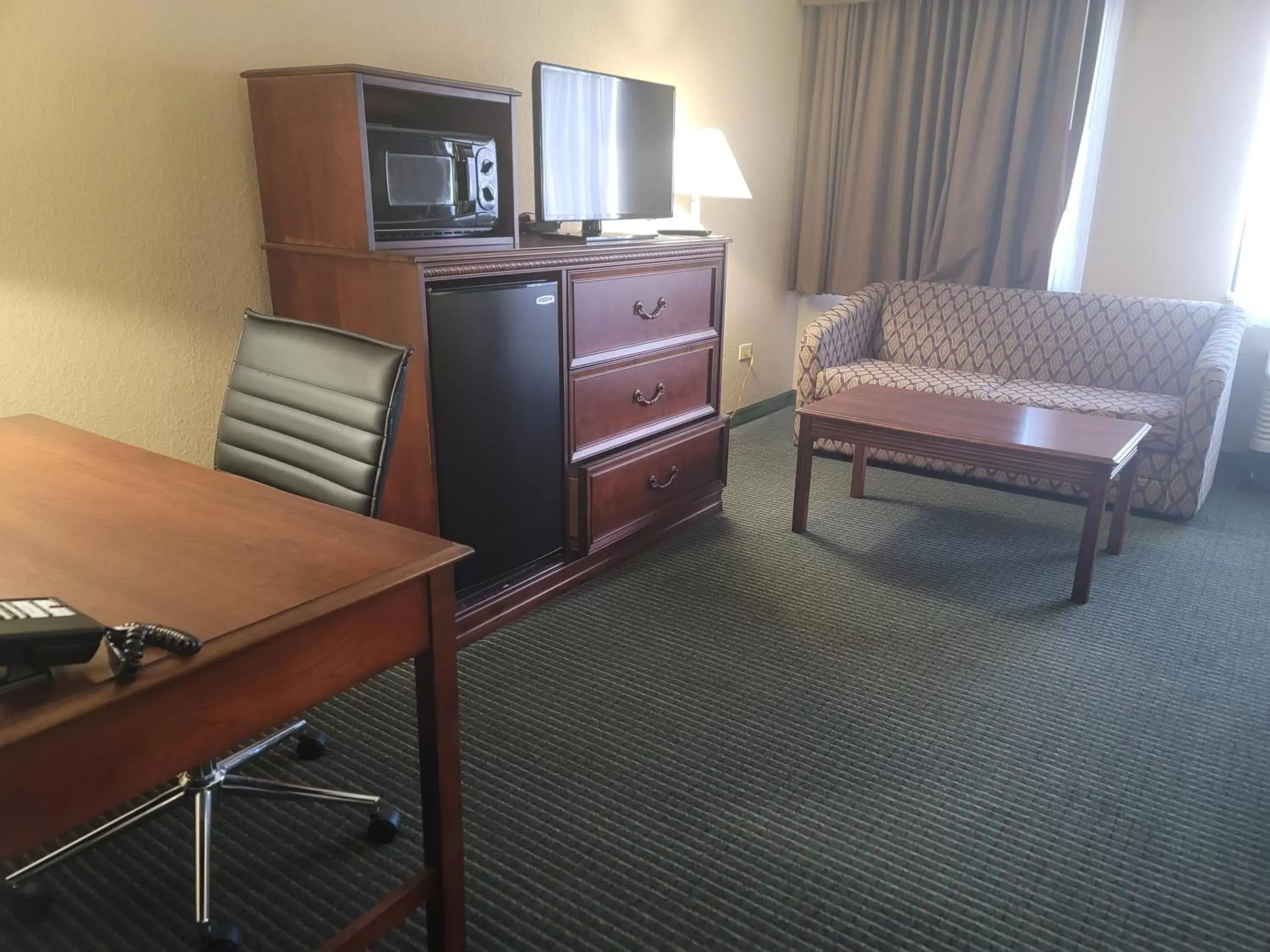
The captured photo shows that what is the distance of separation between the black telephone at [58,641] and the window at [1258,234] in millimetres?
4595

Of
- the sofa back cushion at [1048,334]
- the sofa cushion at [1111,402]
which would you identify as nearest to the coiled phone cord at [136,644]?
the sofa cushion at [1111,402]

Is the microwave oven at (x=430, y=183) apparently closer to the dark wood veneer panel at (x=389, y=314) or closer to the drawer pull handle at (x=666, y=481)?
the dark wood veneer panel at (x=389, y=314)

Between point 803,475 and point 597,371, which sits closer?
point 597,371

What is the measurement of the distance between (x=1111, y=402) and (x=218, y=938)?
3592 mm

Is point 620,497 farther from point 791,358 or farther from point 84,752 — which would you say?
point 791,358

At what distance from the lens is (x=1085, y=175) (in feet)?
14.5

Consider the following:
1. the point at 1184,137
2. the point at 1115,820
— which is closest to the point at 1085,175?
the point at 1184,137

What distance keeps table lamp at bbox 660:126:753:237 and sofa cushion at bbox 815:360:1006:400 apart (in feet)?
3.10

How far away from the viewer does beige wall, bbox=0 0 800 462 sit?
2.07 meters

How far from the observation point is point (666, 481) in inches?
126

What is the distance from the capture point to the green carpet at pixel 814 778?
1617mm

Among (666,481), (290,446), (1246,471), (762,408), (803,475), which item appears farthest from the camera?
(762,408)

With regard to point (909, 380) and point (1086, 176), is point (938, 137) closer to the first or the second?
point (1086, 176)

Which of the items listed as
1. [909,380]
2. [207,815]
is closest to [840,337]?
[909,380]
